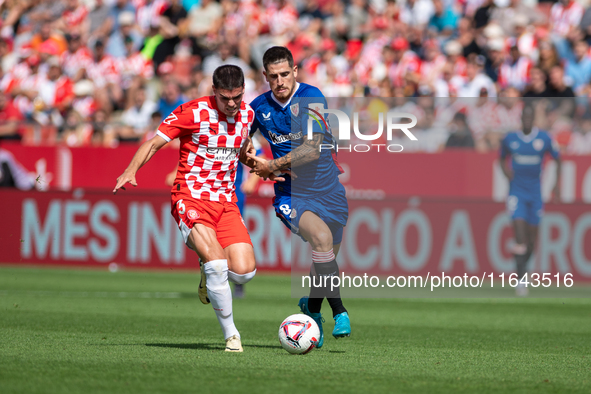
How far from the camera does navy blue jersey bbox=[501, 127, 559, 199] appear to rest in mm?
12969

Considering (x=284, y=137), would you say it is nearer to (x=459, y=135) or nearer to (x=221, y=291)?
(x=221, y=291)

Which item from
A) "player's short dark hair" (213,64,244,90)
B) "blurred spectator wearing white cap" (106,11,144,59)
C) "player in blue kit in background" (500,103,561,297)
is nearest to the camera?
"player's short dark hair" (213,64,244,90)

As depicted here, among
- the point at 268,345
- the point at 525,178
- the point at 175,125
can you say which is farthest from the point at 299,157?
the point at 525,178

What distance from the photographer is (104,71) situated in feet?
61.2

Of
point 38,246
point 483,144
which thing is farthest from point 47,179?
point 483,144

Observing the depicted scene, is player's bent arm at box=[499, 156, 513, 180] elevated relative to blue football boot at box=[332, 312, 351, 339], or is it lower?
elevated

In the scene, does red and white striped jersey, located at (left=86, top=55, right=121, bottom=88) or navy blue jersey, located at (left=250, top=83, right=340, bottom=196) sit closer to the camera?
navy blue jersey, located at (left=250, top=83, right=340, bottom=196)

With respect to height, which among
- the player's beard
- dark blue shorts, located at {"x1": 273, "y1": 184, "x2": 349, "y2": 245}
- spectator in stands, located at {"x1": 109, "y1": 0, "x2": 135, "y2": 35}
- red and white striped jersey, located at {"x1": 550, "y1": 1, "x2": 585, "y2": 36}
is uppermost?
spectator in stands, located at {"x1": 109, "y1": 0, "x2": 135, "y2": 35}

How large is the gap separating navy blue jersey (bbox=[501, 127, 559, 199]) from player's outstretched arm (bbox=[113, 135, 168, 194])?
775 cm

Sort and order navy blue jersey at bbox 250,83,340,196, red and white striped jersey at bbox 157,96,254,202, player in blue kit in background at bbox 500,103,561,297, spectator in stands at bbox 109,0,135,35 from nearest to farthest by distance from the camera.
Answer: red and white striped jersey at bbox 157,96,254,202 < navy blue jersey at bbox 250,83,340,196 < player in blue kit in background at bbox 500,103,561,297 < spectator in stands at bbox 109,0,135,35

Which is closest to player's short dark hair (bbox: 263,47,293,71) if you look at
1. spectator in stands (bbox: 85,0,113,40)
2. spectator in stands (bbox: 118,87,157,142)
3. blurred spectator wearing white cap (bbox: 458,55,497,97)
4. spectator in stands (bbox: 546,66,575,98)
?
spectator in stands (bbox: 546,66,575,98)

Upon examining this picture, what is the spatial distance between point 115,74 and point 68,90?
110 centimetres

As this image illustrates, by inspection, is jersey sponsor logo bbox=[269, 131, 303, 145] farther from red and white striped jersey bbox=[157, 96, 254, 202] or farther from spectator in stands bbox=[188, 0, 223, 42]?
spectator in stands bbox=[188, 0, 223, 42]

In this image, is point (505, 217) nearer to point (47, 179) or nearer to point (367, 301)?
point (367, 301)
